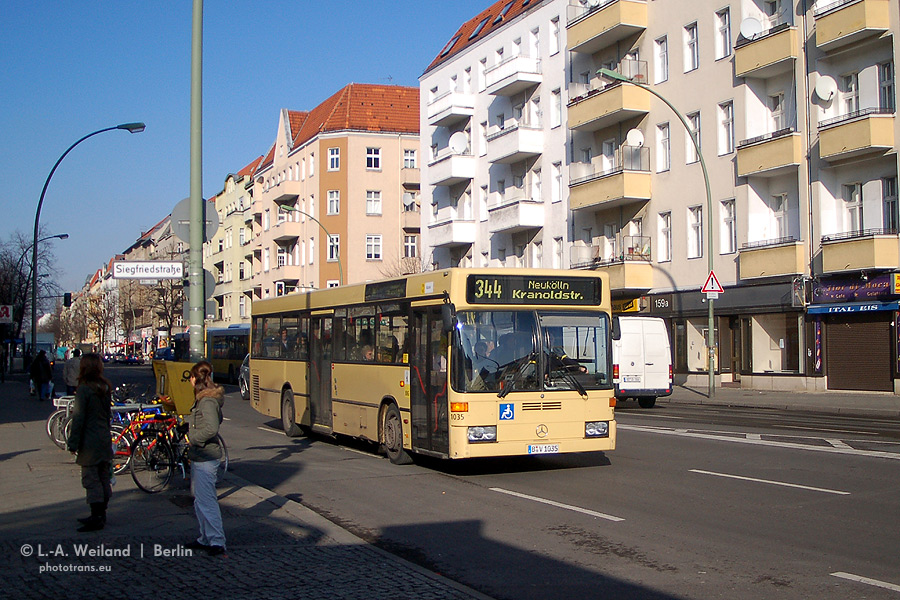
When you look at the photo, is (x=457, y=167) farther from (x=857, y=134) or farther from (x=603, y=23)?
(x=857, y=134)

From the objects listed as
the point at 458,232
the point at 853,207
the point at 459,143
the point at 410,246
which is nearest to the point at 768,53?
the point at 853,207

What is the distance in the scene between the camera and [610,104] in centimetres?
3931

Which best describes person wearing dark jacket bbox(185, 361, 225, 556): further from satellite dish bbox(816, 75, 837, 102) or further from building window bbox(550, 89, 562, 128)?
building window bbox(550, 89, 562, 128)

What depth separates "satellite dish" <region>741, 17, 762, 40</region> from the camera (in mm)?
33312

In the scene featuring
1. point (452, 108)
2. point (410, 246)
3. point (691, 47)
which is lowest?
point (410, 246)

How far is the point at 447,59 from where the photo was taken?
55.8 metres

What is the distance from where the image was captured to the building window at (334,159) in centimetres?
6762

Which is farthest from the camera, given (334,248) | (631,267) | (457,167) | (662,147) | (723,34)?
(334,248)

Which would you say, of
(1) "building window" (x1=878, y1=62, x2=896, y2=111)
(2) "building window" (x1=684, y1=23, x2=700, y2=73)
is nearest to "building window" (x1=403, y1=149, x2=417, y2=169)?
(2) "building window" (x1=684, y1=23, x2=700, y2=73)

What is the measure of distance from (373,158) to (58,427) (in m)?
54.8

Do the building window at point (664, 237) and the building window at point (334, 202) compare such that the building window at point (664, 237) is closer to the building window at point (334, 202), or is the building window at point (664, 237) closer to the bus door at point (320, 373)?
the bus door at point (320, 373)

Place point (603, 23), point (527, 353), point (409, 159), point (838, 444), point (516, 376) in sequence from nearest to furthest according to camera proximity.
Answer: point (516, 376) → point (527, 353) → point (838, 444) → point (603, 23) → point (409, 159)

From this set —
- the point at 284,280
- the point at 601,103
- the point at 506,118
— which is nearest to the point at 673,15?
the point at 601,103

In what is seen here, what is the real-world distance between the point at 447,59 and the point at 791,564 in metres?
51.2
